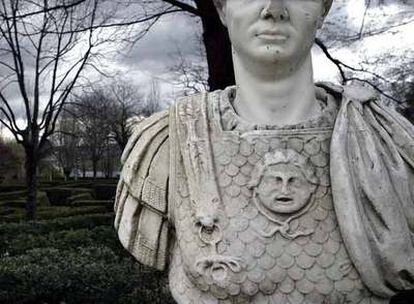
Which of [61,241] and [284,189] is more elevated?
[284,189]

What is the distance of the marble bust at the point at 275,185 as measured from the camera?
1.90 metres

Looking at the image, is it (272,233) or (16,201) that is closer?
(272,233)

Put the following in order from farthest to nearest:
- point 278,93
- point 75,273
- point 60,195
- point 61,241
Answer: point 60,195, point 61,241, point 75,273, point 278,93

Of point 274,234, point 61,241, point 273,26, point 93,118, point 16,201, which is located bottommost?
point 16,201

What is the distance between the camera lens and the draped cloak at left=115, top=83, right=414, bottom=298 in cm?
189

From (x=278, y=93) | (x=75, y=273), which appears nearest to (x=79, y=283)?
(x=75, y=273)

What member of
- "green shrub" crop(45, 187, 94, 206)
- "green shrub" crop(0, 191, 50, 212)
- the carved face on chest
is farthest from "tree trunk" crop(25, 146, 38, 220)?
the carved face on chest

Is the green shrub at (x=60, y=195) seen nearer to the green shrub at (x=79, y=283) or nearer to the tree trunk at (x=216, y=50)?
the tree trunk at (x=216, y=50)

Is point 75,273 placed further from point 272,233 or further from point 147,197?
point 272,233

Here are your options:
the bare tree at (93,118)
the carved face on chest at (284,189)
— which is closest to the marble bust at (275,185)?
the carved face on chest at (284,189)

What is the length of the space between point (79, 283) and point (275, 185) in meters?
4.60

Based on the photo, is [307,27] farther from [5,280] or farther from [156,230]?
[5,280]

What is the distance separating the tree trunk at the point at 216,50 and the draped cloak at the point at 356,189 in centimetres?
639

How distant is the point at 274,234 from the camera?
1906 millimetres
